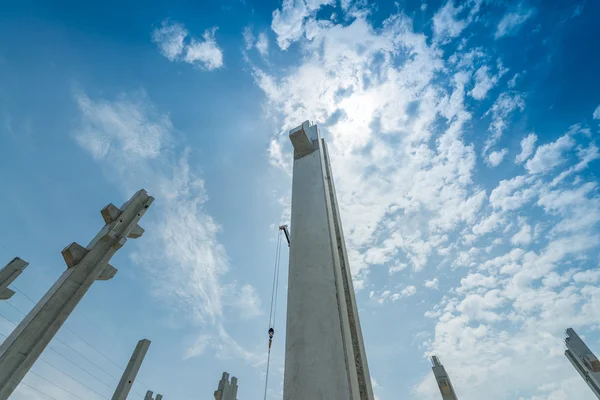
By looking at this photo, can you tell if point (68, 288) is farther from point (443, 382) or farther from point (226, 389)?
point (443, 382)

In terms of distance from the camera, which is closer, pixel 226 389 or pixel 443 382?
pixel 226 389

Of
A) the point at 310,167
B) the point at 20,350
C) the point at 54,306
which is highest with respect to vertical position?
the point at 310,167

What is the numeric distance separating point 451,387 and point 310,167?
11.5 meters

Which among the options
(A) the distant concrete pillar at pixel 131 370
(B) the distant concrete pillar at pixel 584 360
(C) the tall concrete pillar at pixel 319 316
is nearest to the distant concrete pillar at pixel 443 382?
(B) the distant concrete pillar at pixel 584 360

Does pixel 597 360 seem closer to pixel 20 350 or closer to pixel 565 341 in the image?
pixel 565 341

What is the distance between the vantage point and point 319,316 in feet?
9.82

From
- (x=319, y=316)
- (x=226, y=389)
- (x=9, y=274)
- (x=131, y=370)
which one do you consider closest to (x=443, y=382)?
(x=226, y=389)

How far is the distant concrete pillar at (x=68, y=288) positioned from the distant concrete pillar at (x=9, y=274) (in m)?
3.89

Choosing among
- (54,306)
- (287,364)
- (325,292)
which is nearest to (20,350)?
(54,306)

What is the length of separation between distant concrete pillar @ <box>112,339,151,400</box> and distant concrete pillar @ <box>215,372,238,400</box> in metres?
4.06

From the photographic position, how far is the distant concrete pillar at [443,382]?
35.2 feet

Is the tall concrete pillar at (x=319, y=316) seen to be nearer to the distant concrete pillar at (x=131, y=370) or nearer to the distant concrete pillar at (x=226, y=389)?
the distant concrete pillar at (x=131, y=370)

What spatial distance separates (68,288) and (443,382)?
43.2 ft

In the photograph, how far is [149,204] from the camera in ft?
20.5
